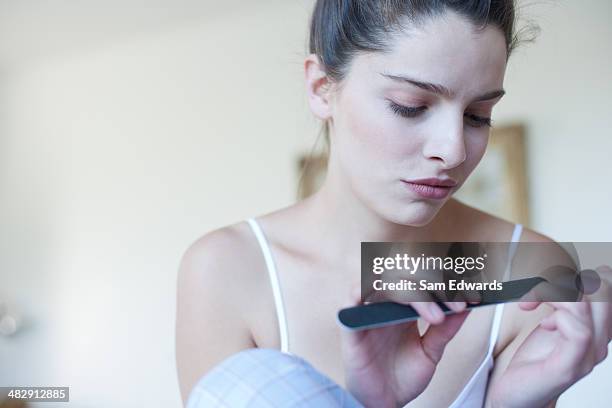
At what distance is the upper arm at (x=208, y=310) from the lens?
0.50m

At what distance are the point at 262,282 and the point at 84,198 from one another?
1540mm

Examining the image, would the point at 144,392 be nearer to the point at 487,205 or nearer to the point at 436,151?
the point at 487,205

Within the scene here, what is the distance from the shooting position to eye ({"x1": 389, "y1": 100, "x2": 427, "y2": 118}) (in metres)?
0.42

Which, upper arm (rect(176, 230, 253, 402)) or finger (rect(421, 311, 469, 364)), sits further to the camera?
upper arm (rect(176, 230, 253, 402))

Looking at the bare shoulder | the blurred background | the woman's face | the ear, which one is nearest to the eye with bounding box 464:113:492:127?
the woman's face

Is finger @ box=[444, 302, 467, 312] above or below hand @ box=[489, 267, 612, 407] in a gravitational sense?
above

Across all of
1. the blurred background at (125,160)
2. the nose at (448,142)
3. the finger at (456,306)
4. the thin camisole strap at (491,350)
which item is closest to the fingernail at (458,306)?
the finger at (456,306)

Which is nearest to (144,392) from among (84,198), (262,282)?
(84,198)

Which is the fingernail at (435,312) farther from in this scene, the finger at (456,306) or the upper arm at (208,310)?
the upper arm at (208,310)

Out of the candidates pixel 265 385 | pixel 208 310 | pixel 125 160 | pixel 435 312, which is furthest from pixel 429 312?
pixel 125 160

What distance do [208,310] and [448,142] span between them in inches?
10.4

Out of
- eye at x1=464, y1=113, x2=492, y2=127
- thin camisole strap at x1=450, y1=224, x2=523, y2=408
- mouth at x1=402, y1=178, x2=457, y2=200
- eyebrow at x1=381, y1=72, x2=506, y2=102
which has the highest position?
eyebrow at x1=381, y1=72, x2=506, y2=102

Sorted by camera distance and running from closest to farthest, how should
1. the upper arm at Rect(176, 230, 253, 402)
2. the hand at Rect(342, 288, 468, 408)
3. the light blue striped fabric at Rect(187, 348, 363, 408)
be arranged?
1. the light blue striped fabric at Rect(187, 348, 363, 408)
2. the hand at Rect(342, 288, 468, 408)
3. the upper arm at Rect(176, 230, 253, 402)

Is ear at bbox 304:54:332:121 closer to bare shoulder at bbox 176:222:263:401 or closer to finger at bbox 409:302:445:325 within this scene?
bare shoulder at bbox 176:222:263:401
